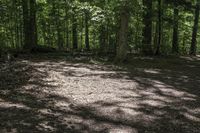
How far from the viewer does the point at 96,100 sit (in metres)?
8.20

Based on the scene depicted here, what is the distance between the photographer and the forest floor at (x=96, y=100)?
631 centimetres

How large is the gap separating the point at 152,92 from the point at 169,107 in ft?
4.96

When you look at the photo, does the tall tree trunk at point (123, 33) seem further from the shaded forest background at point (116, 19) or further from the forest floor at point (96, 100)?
the forest floor at point (96, 100)

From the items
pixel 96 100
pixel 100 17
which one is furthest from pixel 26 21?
pixel 96 100

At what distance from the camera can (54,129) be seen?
5965 mm

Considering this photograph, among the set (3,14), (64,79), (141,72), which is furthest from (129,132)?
(3,14)

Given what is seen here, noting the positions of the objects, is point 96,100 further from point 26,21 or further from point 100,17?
point 26,21

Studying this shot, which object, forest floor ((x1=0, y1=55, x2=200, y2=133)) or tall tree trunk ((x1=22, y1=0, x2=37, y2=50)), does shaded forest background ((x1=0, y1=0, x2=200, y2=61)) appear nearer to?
tall tree trunk ((x1=22, y1=0, x2=37, y2=50))

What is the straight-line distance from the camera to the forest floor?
631 cm

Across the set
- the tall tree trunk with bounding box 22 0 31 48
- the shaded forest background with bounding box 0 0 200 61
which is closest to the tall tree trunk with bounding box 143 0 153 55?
the shaded forest background with bounding box 0 0 200 61

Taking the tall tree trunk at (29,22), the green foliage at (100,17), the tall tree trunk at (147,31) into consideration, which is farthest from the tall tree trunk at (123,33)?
the tall tree trunk at (29,22)

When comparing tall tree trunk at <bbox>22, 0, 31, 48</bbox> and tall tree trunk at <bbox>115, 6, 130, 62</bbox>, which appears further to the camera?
tall tree trunk at <bbox>22, 0, 31, 48</bbox>

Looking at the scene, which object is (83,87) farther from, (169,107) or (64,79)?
(169,107)

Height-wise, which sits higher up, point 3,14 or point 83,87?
point 3,14
